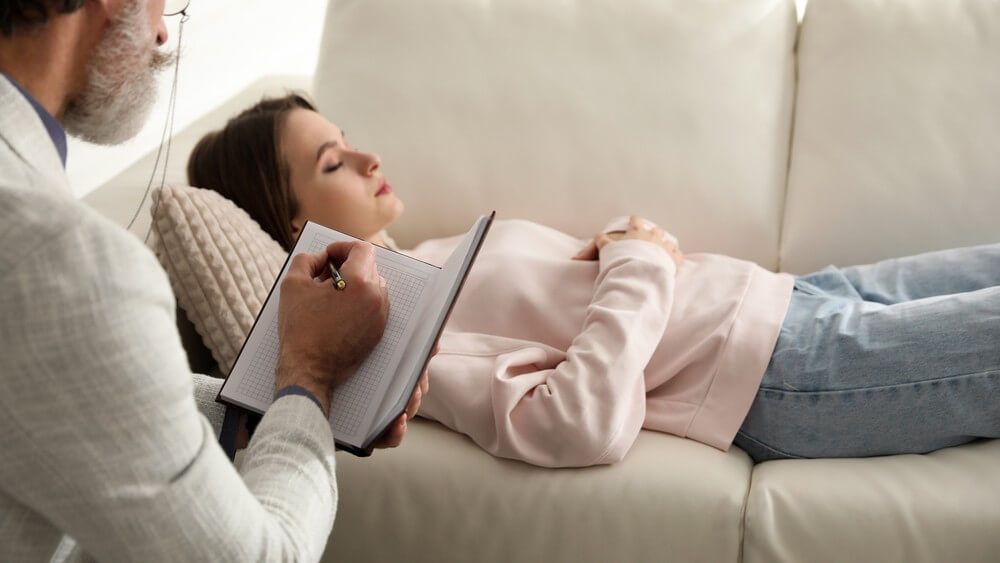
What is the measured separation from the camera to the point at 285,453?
791 mm

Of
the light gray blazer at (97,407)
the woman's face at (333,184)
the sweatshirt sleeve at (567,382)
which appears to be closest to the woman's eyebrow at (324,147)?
the woman's face at (333,184)

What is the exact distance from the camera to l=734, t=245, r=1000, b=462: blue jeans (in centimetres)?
119

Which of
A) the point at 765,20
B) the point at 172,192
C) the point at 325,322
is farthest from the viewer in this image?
the point at 765,20

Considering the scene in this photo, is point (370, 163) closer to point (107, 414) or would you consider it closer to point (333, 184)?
point (333, 184)

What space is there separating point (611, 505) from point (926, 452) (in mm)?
449

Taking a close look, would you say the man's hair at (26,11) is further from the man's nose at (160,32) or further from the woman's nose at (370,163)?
the woman's nose at (370,163)

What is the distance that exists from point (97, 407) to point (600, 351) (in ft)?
2.45

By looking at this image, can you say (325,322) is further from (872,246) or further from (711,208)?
(872,246)

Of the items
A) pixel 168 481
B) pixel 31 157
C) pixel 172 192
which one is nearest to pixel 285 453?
pixel 168 481

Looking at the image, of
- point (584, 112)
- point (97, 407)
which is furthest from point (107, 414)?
point (584, 112)

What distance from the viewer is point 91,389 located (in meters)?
0.62

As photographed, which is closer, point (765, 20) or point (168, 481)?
point (168, 481)

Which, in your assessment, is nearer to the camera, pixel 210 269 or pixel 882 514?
pixel 882 514

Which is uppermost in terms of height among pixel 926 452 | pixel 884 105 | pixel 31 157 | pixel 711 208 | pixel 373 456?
pixel 884 105
